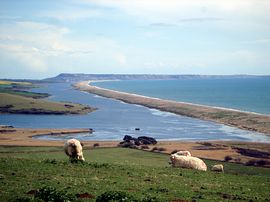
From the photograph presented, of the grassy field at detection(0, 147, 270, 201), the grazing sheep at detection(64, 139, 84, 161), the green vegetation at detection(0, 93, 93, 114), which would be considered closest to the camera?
the grassy field at detection(0, 147, 270, 201)

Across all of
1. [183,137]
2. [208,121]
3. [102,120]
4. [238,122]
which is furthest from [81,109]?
[183,137]

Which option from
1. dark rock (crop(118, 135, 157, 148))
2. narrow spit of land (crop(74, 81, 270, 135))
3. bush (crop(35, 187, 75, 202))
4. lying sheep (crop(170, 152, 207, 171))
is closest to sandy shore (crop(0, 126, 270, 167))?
dark rock (crop(118, 135, 157, 148))

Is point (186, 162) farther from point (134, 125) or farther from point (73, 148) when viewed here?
point (134, 125)

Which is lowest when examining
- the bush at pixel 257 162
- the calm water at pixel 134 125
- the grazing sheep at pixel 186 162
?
the calm water at pixel 134 125

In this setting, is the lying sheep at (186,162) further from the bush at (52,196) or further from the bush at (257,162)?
the bush at (257,162)

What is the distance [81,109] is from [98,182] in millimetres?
119487

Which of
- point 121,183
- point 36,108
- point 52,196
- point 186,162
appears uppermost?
point 52,196

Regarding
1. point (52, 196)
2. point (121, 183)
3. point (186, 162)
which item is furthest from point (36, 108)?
point (52, 196)

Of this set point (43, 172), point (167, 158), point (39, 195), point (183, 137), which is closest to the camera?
point (39, 195)

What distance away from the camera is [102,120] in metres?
117

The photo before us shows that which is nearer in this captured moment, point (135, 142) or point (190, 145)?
point (135, 142)

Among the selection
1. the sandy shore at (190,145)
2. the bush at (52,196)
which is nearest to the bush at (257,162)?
the sandy shore at (190,145)

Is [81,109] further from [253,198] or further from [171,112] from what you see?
[253,198]

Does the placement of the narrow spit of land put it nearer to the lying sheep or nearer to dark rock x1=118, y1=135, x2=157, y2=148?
dark rock x1=118, y1=135, x2=157, y2=148
